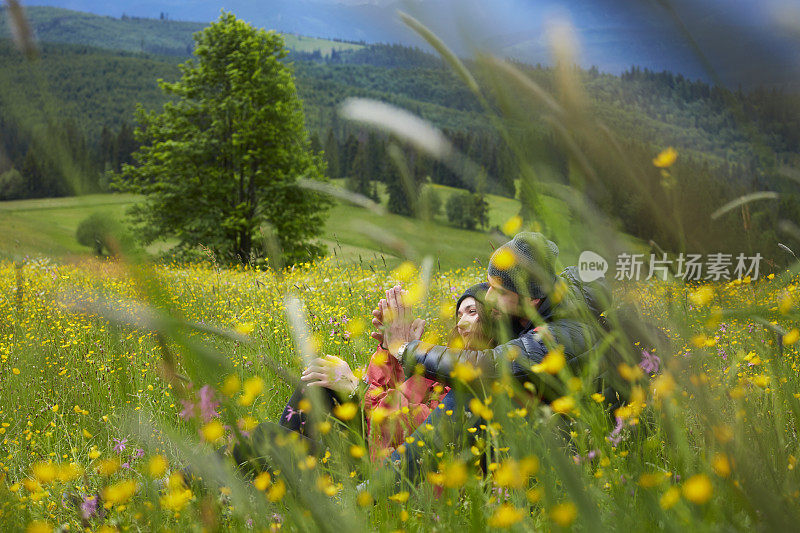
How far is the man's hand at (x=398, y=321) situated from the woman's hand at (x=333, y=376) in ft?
0.89

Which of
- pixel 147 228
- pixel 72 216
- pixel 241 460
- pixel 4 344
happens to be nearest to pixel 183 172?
pixel 147 228

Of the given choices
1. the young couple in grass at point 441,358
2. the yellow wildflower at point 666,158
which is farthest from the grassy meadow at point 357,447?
the yellow wildflower at point 666,158

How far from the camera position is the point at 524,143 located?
2.27 feet

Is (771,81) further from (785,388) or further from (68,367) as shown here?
(68,367)

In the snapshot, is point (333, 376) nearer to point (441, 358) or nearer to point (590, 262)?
point (441, 358)

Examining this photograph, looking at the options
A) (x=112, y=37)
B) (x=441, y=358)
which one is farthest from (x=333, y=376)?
(x=112, y=37)

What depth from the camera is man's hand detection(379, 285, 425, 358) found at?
2314 millimetres

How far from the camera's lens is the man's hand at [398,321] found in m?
2.31

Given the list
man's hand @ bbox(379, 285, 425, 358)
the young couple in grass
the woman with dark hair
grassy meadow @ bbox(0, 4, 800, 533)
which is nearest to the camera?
grassy meadow @ bbox(0, 4, 800, 533)

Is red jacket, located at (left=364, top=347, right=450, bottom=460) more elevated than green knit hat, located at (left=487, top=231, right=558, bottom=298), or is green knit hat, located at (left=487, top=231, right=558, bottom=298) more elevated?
green knit hat, located at (left=487, top=231, right=558, bottom=298)

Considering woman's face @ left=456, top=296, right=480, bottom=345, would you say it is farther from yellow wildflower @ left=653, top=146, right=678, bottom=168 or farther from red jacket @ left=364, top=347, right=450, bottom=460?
yellow wildflower @ left=653, top=146, right=678, bottom=168

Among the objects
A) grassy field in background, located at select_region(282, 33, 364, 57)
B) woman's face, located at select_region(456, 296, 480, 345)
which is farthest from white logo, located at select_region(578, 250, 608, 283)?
grassy field in background, located at select_region(282, 33, 364, 57)

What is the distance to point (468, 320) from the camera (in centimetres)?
265

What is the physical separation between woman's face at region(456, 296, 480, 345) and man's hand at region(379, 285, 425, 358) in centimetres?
30
